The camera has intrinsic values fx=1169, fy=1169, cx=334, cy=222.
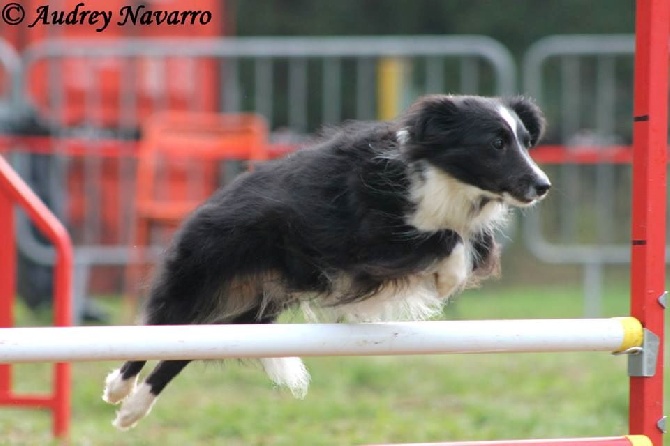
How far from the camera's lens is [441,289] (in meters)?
3.74

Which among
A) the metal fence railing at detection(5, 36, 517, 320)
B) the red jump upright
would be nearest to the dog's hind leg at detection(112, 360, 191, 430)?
the red jump upright

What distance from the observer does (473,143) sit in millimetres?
3605

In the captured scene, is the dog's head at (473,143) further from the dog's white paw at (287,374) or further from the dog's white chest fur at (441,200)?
the dog's white paw at (287,374)

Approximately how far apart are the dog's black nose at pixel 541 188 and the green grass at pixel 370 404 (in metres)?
1.46

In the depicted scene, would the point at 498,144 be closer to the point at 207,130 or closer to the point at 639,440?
the point at 639,440

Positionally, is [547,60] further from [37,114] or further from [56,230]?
[56,230]

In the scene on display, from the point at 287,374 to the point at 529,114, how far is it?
4.36 ft

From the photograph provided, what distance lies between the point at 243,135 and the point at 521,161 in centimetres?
527

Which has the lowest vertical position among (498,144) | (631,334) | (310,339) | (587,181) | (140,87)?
(587,181)

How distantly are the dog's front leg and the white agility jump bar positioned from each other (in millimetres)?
361

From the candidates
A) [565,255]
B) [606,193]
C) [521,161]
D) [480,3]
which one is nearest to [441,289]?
[521,161]

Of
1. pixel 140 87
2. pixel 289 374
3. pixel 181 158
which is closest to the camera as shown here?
pixel 289 374

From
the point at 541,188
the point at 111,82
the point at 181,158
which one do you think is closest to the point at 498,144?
the point at 541,188

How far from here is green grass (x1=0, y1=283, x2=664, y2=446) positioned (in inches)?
206
